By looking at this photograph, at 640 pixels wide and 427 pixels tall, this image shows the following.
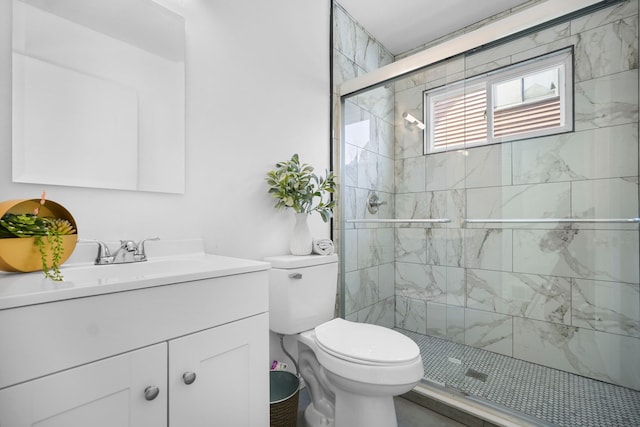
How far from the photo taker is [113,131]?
1069mm

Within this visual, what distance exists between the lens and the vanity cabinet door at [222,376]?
2.58 feet

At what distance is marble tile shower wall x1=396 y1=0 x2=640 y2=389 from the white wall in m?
0.80

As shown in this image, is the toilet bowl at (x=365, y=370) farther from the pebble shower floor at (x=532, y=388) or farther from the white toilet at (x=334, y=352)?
the pebble shower floor at (x=532, y=388)

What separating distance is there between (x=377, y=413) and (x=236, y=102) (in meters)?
1.51

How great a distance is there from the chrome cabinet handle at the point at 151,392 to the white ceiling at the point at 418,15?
97.9 inches

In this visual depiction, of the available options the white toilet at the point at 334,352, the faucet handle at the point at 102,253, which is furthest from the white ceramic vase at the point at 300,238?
the faucet handle at the point at 102,253

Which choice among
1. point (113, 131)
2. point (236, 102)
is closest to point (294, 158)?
point (236, 102)

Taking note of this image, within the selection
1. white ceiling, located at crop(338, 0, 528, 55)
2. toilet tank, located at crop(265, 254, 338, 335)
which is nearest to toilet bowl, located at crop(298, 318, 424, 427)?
toilet tank, located at crop(265, 254, 338, 335)

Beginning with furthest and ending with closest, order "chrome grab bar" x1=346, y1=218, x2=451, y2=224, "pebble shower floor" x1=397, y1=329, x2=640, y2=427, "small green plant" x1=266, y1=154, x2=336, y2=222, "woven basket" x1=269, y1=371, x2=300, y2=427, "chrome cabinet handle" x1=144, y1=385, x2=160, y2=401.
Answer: "chrome grab bar" x1=346, y1=218, x2=451, y2=224 → "small green plant" x1=266, y1=154, x2=336, y2=222 → "pebble shower floor" x1=397, y1=329, x2=640, y2=427 → "woven basket" x1=269, y1=371, x2=300, y2=427 → "chrome cabinet handle" x1=144, y1=385, x2=160, y2=401

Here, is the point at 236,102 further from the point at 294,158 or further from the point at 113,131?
the point at 113,131

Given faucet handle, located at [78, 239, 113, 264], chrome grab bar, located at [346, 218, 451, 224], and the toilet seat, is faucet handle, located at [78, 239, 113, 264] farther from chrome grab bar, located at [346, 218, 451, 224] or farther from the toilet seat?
chrome grab bar, located at [346, 218, 451, 224]

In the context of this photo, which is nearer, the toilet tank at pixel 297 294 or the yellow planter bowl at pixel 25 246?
the yellow planter bowl at pixel 25 246

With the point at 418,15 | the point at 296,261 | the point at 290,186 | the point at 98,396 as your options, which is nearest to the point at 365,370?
the point at 296,261

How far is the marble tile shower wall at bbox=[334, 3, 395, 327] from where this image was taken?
213 centimetres
